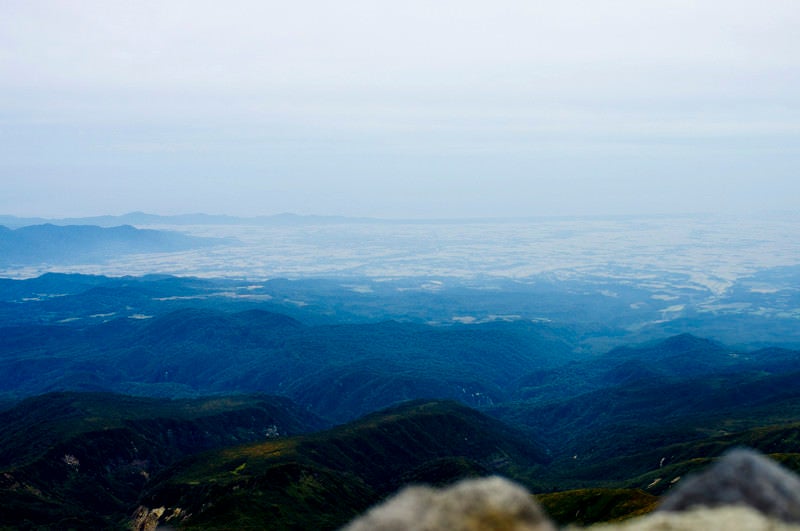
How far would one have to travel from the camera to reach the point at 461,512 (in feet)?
49.0

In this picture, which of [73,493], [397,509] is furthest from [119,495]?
[397,509]

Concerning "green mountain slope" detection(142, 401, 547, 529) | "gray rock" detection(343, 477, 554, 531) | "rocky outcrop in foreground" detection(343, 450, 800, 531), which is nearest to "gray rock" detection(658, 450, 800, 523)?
"rocky outcrop in foreground" detection(343, 450, 800, 531)

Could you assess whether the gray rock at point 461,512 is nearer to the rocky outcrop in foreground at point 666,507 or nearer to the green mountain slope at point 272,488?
the rocky outcrop in foreground at point 666,507

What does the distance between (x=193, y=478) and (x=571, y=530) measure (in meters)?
164

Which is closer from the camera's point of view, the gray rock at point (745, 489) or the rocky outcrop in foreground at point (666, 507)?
the rocky outcrop in foreground at point (666, 507)

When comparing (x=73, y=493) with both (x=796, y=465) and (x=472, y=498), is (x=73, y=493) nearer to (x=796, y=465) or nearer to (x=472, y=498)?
(x=796, y=465)

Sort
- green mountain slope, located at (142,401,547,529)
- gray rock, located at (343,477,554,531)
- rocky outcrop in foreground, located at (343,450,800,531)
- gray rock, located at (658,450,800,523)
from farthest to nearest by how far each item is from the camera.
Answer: green mountain slope, located at (142,401,547,529)
gray rock, located at (658,450,800,523)
rocky outcrop in foreground, located at (343,450,800,531)
gray rock, located at (343,477,554,531)

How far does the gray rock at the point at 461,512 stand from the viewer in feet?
48.2

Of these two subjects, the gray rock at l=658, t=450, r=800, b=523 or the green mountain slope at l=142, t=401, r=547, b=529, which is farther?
the green mountain slope at l=142, t=401, r=547, b=529

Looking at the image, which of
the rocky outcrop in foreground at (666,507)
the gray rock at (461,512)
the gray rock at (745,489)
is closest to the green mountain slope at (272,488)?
the gray rock at (461,512)

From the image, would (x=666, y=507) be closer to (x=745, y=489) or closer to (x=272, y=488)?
(x=745, y=489)

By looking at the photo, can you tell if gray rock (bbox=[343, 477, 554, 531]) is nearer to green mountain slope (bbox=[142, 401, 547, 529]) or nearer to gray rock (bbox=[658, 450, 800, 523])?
gray rock (bbox=[658, 450, 800, 523])

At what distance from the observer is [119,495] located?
186000mm

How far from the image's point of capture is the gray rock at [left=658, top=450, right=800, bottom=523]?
52.3 feet
